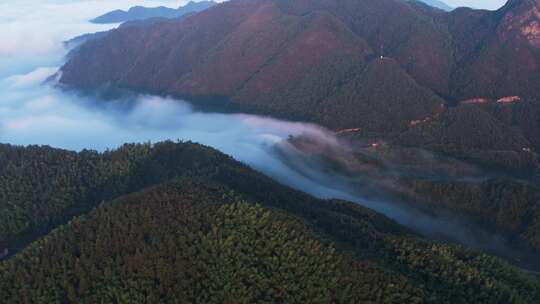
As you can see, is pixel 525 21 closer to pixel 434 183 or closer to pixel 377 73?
pixel 377 73

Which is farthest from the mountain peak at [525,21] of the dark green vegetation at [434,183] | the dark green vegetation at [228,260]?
the dark green vegetation at [228,260]

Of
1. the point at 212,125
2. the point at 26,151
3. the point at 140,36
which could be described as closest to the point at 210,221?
the point at 26,151

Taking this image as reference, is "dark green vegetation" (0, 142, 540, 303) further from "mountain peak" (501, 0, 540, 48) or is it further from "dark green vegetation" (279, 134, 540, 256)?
"mountain peak" (501, 0, 540, 48)

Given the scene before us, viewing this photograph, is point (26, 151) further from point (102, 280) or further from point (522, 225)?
point (522, 225)

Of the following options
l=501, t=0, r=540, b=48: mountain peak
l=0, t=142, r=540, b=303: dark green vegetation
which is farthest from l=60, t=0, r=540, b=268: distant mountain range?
l=0, t=142, r=540, b=303: dark green vegetation

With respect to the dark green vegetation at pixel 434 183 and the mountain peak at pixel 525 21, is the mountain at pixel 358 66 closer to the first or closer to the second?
the mountain peak at pixel 525 21

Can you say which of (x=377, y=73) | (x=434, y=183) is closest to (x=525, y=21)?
(x=377, y=73)
